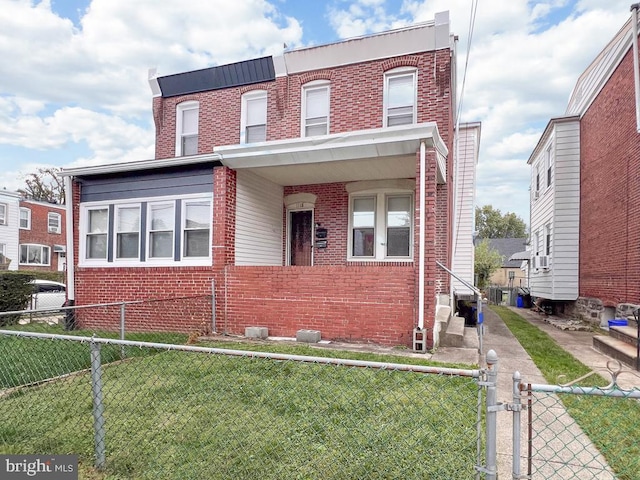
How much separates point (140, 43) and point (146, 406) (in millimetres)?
11484

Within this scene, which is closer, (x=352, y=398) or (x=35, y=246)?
(x=352, y=398)

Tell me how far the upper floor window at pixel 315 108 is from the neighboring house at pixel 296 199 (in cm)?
4

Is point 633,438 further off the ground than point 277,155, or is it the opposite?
point 277,155

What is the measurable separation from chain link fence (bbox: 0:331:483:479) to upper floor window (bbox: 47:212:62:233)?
24.7 meters

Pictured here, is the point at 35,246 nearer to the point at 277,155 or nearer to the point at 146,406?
the point at 277,155

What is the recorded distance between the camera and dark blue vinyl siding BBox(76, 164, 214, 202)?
8242 millimetres

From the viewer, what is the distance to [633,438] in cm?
332

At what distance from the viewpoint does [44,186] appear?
34938 millimetres

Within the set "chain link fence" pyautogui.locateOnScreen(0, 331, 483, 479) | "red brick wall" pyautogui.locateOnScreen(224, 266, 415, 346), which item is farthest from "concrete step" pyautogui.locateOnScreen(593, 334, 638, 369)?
"chain link fence" pyautogui.locateOnScreen(0, 331, 483, 479)

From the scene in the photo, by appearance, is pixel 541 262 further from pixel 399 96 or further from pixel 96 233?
pixel 96 233

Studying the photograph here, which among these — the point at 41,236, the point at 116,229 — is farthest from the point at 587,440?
the point at 41,236

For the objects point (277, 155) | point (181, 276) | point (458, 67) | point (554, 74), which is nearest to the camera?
point (277, 155)

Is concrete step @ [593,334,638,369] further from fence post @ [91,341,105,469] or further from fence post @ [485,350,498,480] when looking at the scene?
fence post @ [91,341,105,469]

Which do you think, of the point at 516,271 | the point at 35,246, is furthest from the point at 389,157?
the point at 516,271
